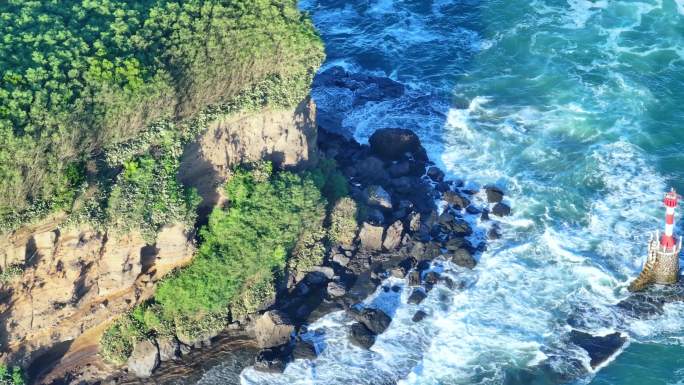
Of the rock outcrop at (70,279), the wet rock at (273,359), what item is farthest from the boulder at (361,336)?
the rock outcrop at (70,279)

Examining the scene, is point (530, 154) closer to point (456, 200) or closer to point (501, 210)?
point (501, 210)

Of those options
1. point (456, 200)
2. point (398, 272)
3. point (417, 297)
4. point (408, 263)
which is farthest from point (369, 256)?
point (456, 200)

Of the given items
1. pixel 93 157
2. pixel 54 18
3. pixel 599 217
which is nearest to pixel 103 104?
pixel 93 157

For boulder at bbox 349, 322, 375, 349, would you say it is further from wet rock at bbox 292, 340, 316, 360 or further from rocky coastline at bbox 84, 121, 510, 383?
wet rock at bbox 292, 340, 316, 360

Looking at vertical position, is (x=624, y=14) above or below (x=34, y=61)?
below

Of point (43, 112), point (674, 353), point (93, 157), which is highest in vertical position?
point (43, 112)

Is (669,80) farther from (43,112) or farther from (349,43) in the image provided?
(43,112)

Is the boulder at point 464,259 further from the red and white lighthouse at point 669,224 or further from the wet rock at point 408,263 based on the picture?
the red and white lighthouse at point 669,224
